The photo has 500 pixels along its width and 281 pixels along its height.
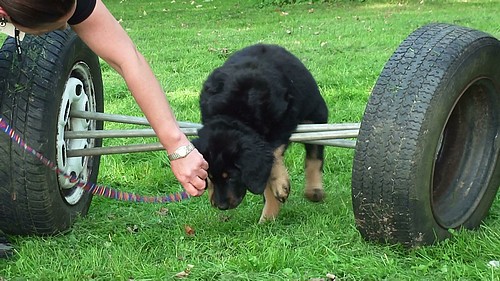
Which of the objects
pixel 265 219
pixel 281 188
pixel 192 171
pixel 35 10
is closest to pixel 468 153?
pixel 281 188

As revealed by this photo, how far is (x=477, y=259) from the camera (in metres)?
3.38

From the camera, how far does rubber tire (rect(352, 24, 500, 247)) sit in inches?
127

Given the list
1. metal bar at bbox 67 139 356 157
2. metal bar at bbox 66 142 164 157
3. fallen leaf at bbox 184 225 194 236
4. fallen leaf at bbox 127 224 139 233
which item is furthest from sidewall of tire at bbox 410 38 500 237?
fallen leaf at bbox 127 224 139 233

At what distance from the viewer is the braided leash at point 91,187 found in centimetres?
375

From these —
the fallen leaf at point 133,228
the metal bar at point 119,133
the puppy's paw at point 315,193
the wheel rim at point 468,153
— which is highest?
the metal bar at point 119,133

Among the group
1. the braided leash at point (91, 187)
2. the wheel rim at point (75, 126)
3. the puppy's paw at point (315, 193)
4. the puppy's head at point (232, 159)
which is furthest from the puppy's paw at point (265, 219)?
the wheel rim at point (75, 126)

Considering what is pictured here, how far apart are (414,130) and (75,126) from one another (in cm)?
217

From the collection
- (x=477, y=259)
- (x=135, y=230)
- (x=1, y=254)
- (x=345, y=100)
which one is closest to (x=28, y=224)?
(x=1, y=254)

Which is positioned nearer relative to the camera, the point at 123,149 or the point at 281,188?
the point at 123,149

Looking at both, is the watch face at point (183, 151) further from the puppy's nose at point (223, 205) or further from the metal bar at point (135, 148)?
the puppy's nose at point (223, 205)

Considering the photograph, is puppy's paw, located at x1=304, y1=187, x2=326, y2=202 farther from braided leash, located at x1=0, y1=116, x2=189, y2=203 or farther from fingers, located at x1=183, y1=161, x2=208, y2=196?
fingers, located at x1=183, y1=161, x2=208, y2=196

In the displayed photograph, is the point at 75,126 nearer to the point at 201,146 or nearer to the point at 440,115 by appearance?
the point at 201,146

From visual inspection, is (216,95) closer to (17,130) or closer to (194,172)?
(194,172)

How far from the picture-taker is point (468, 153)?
3965 mm
